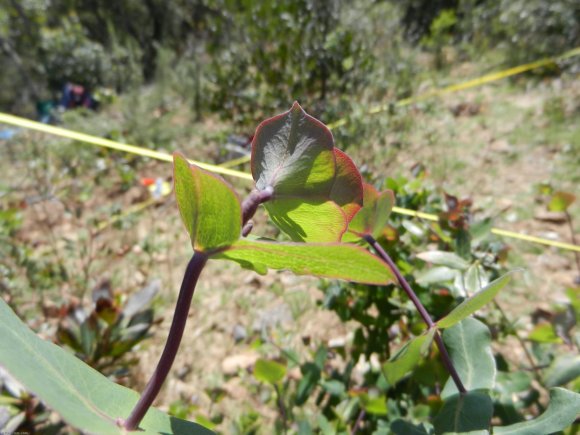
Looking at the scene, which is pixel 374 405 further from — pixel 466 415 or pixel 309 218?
pixel 309 218

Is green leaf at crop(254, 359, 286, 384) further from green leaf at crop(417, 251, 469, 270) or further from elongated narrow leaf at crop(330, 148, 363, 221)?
elongated narrow leaf at crop(330, 148, 363, 221)

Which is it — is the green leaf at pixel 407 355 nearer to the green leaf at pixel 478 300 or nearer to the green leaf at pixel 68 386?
the green leaf at pixel 478 300

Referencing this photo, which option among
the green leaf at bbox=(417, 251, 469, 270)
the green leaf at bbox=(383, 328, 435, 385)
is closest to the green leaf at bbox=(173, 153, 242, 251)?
the green leaf at bbox=(383, 328, 435, 385)

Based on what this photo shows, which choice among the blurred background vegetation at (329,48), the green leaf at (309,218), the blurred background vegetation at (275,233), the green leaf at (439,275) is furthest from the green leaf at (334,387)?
the blurred background vegetation at (329,48)

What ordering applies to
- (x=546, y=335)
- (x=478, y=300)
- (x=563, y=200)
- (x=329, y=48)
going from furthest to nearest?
(x=329, y=48), (x=563, y=200), (x=546, y=335), (x=478, y=300)

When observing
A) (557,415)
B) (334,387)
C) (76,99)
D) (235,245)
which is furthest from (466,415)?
(76,99)

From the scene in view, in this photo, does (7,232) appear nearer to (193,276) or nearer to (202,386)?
(202,386)
